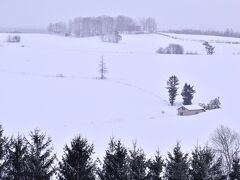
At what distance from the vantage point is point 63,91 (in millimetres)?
67688

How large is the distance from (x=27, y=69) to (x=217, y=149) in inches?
2228

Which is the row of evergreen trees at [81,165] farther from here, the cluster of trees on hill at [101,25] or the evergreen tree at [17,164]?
the cluster of trees on hill at [101,25]

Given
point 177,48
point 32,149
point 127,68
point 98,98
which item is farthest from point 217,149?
point 177,48

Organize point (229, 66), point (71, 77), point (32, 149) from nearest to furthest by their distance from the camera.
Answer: point (32, 149) → point (71, 77) → point (229, 66)

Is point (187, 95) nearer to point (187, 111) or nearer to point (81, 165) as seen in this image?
point (187, 111)

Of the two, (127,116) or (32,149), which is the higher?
(32,149)

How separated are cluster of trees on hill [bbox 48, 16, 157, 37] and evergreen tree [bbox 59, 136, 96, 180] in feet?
502

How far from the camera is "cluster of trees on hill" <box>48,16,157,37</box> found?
171500mm

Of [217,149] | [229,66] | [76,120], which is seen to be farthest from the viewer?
[229,66]

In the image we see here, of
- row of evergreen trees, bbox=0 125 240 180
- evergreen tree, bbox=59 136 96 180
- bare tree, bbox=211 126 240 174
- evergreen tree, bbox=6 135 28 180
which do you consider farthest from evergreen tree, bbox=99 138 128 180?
bare tree, bbox=211 126 240 174

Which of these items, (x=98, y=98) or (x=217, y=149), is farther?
(x=98, y=98)

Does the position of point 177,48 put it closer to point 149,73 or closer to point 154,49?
point 154,49

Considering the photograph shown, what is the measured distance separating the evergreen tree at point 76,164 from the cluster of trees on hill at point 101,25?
153m

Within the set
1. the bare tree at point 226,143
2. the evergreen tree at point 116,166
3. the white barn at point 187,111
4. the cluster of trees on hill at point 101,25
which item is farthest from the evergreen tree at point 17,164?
the cluster of trees on hill at point 101,25
